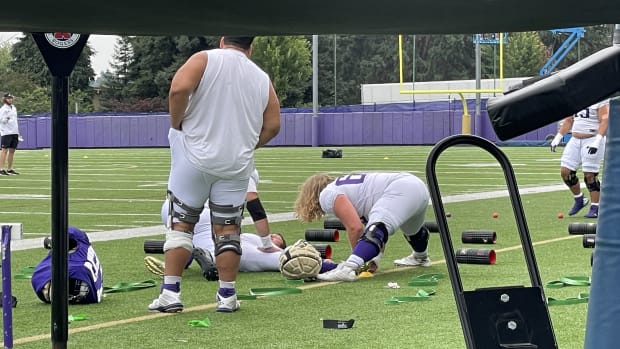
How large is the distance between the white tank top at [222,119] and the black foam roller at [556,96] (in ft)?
14.2

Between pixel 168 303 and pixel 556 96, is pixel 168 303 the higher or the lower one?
the lower one

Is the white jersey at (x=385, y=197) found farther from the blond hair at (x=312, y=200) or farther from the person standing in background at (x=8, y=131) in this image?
the person standing in background at (x=8, y=131)

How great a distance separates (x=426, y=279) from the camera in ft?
28.0

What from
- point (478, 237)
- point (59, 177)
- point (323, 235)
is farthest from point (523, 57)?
point (59, 177)

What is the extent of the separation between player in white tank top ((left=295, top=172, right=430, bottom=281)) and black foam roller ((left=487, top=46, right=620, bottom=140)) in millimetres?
5637

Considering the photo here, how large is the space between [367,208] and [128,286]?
1.93 m

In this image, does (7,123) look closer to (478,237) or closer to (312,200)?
(478,237)

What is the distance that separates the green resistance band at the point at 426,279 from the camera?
8.34 metres

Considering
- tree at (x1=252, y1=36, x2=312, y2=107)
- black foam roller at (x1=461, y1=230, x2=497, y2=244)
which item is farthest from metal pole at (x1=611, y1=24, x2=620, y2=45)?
tree at (x1=252, y1=36, x2=312, y2=107)

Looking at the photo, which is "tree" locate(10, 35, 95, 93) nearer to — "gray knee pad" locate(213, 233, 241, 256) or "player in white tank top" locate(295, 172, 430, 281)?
"player in white tank top" locate(295, 172, 430, 281)

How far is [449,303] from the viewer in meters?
7.41

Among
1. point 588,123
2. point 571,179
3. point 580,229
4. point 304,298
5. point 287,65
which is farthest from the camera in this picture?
point 287,65

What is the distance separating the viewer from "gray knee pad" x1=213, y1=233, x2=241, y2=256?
7.34 metres

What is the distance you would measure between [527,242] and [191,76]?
11.9 ft
